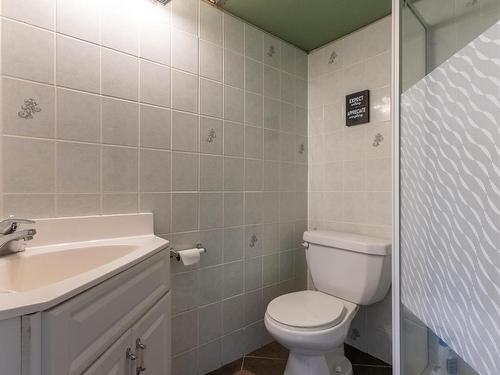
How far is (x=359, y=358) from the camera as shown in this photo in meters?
1.60

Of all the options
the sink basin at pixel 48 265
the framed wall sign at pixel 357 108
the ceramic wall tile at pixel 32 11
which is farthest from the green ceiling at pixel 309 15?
the sink basin at pixel 48 265

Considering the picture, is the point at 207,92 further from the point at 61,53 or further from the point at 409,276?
the point at 409,276

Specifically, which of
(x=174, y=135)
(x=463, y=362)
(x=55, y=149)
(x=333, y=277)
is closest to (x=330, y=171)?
(x=333, y=277)

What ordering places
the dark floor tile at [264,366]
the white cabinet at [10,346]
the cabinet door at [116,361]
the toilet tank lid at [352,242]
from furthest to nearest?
1. the dark floor tile at [264,366]
2. the toilet tank lid at [352,242]
3. the cabinet door at [116,361]
4. the white cabinet at [10,346]

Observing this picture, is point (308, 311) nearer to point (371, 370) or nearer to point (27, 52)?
point (371, 370)

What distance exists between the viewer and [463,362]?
85cm

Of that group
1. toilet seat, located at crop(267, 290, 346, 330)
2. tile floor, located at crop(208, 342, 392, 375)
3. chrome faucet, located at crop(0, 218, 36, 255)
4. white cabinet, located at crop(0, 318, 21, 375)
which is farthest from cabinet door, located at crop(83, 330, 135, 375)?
tile floor, located at crop(208, 342, 392, 375)

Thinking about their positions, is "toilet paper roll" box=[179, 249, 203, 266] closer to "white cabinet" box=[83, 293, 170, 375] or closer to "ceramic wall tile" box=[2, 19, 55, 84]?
"white cabinet" box=[83, 293, 170, 375]

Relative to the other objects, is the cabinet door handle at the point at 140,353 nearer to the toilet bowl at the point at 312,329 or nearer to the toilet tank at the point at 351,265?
the toilet bowl at the point at 312,329

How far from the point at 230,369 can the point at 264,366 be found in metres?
0.19

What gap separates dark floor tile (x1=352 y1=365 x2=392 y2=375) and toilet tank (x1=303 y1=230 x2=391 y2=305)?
16.2 inches

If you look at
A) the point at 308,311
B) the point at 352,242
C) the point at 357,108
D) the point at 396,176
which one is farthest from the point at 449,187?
the point at 357,108

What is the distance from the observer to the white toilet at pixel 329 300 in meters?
1.19

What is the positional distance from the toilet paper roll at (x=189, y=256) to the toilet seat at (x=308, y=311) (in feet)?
1.42
